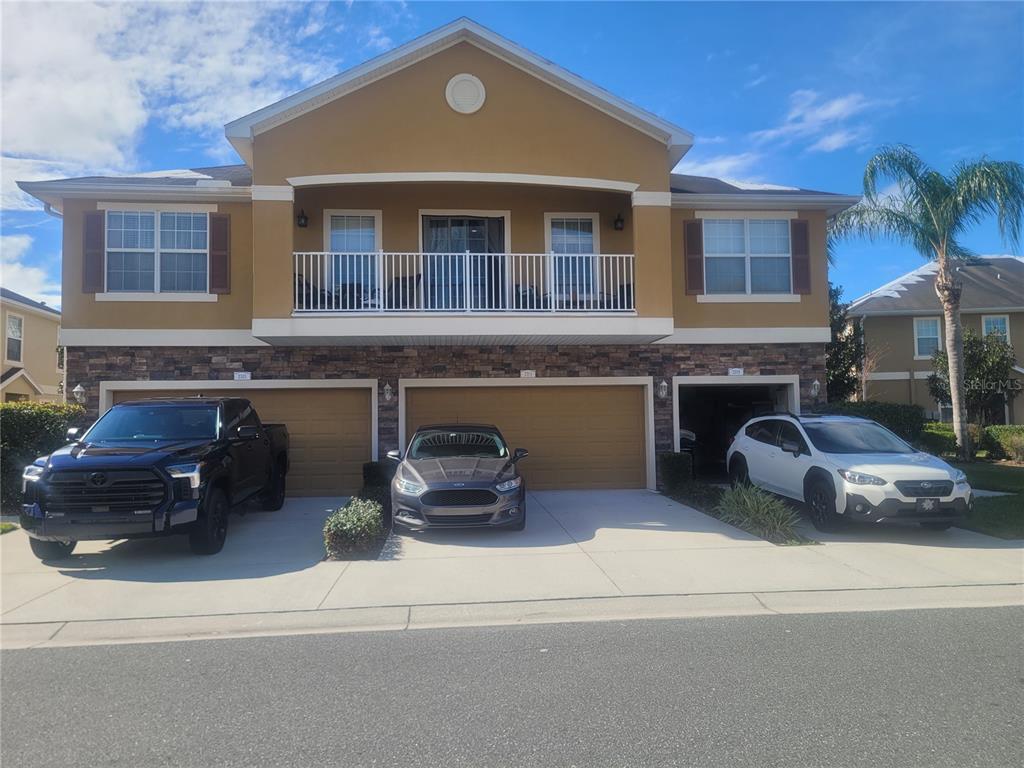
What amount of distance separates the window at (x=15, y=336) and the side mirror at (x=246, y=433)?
18824 mm

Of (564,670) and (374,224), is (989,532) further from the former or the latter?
(374,224)

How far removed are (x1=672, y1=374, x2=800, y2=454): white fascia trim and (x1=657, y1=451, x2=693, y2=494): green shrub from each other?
621 millimetres

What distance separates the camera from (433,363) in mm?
13586

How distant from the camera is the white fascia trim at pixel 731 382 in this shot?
14055 millimetres

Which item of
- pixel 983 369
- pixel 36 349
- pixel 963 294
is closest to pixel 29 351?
pixel 36 349

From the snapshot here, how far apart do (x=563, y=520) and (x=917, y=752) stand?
7230mm

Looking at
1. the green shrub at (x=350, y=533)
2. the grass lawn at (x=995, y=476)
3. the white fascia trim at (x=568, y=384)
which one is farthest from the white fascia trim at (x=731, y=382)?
the green shrub at (x=350, y=533)

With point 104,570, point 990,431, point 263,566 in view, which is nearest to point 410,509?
point 263,566

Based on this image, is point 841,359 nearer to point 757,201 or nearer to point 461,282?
point 757,201

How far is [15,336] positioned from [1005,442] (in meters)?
30.5

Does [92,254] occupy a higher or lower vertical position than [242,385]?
higher

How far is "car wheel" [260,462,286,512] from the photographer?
1146cm

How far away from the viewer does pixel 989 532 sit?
9547 millimetres

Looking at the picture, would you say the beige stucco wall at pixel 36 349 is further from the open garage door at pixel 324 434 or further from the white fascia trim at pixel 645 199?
the white fascia trim at pixel 645 199
